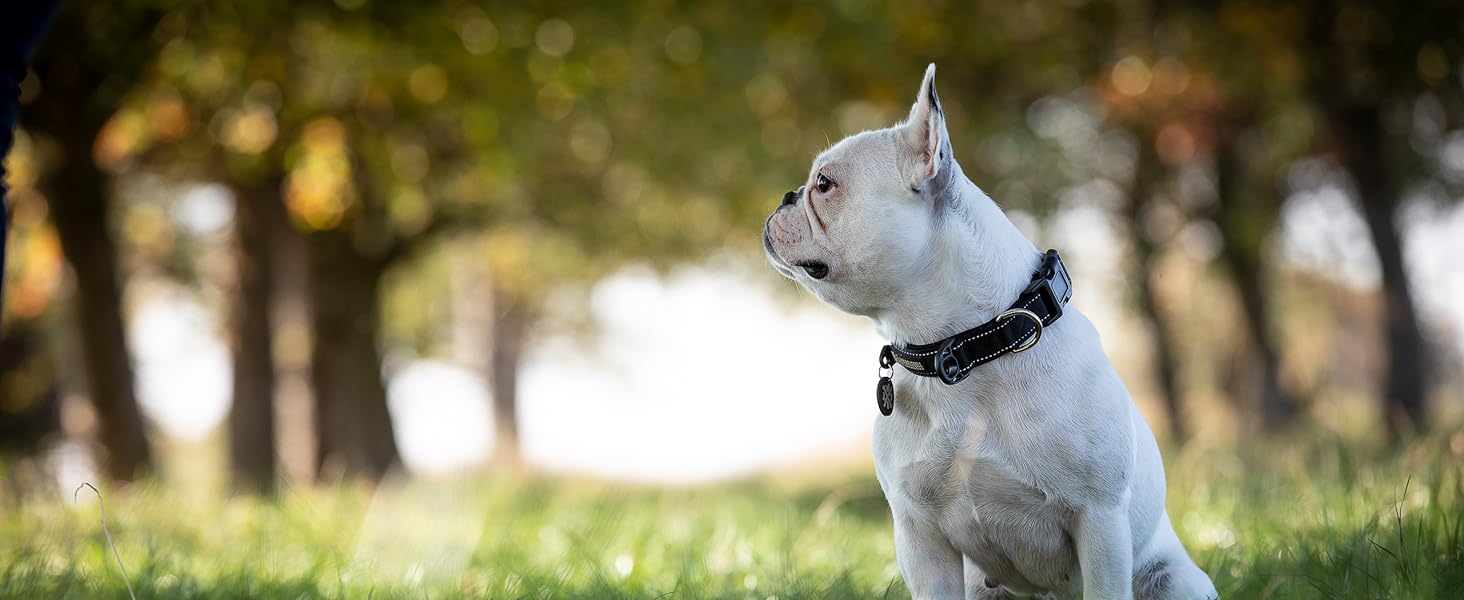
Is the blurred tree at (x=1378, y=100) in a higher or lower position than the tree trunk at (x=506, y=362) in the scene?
higher

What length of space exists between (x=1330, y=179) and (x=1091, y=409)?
16412mm

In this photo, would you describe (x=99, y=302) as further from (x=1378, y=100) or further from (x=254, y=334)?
(x=1378, y=100)

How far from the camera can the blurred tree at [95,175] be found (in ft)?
31.0

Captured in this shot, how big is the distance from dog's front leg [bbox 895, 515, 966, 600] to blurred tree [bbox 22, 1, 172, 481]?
824 cm

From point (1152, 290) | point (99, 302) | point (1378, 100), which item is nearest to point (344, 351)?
point (99, 302)

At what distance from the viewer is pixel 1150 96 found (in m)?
15.3

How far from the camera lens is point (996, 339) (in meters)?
3.17

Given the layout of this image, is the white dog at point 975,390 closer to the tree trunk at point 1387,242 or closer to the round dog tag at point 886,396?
the round dog tag at point 886,396

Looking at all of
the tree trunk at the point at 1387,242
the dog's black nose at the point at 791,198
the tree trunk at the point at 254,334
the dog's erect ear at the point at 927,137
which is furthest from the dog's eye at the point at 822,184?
the tree trunk at the point at 254,334

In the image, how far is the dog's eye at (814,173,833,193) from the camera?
11.4 ft

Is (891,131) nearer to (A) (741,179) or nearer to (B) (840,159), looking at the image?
(B) (840,159)

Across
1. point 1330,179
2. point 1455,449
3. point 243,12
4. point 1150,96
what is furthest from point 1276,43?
point 243,12

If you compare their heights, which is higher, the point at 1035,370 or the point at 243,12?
the point at 1035,370

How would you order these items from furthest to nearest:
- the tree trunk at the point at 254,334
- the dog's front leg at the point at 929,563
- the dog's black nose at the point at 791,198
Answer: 1. the tree trunk at the point at 254,334
2. the dog's black nose at the point at 791,198
3. the dog's front leg at the point at 929,563
